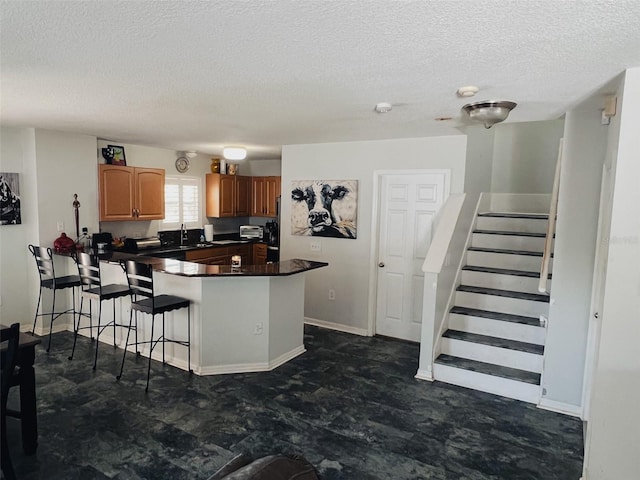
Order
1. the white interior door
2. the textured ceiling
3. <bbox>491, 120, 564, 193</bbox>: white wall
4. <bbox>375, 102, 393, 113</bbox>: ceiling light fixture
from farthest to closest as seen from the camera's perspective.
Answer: <bbox>491, 120, 564, 193</bbox>: white wall → the white interior door → <bbox>375, 102, 393, 113</bbox>: ceiling light fixture → the textured ceiling

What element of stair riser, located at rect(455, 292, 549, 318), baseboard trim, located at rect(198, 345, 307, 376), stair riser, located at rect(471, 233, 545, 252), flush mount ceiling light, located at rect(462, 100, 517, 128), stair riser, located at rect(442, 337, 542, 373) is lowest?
baseboard trim, located at rect(198, 345, 307, 376)

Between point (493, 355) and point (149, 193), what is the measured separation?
4619 mm

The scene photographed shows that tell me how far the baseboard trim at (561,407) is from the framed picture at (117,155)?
17.8 feet

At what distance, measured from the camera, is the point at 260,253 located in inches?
285

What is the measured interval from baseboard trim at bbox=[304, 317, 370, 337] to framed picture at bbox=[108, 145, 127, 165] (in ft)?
10.5

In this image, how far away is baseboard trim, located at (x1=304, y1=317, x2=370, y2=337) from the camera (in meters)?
5.19

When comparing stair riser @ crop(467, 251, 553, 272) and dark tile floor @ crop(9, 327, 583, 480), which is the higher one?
stair riser @ crop(467, 251, 553, 272)

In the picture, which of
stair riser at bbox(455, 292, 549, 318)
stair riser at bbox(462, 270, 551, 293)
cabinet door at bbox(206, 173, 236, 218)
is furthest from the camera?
cabinet door at bbox(206, 173, 236, 218)

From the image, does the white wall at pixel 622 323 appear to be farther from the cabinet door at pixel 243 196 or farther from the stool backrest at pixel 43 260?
the cabinet door at pixel 243 196

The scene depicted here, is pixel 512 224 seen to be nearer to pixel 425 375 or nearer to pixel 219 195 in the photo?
pixel 425 375

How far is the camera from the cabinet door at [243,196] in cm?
735

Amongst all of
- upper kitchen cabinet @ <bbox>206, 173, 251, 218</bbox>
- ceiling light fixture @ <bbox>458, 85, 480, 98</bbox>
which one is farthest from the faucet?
ceiling light fixture @ <bbox>458, 85, 480, 98</bbox>

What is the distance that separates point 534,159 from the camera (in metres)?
5.83

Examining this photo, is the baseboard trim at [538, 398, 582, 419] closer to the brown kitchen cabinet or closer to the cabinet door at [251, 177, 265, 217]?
the brown kitchen cabinet
